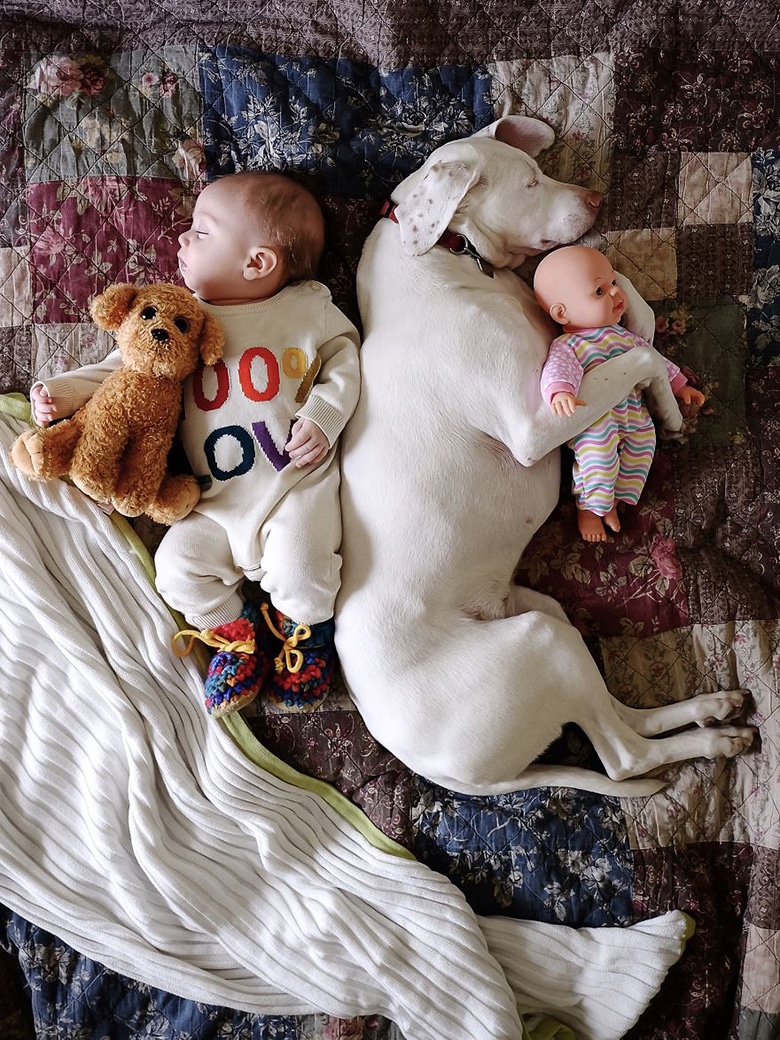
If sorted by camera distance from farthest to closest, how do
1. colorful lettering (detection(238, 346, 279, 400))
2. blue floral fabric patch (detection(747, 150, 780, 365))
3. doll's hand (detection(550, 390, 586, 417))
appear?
blue floral fabric patch (detection(747, 150, 780, 365))
colorful lettering (detection(238, 346, 279, 400))
doll's hand (detection(550, 390, 586, 417))

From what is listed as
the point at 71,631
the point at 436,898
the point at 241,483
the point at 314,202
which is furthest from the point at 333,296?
the point at 436,898

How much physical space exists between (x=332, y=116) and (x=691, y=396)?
89 cm

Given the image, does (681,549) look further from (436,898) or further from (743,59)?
(743,59)

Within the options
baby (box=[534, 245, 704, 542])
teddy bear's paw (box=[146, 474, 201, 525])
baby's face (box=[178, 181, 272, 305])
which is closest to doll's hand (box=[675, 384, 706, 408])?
baby (box=[534, 245, 704, 542])

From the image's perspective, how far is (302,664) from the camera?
5.56ft

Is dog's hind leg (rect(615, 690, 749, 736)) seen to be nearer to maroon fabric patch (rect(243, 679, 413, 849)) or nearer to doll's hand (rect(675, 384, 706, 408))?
maroon fabric patch (rect(243, 679, 413, 849))

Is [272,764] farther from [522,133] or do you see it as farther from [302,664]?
[522,133]

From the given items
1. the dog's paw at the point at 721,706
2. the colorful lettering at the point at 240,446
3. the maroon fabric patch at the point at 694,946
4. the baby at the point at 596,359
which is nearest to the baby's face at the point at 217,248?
the colorful lettering at the point at 240,446

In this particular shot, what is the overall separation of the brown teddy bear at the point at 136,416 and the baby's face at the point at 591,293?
64cm

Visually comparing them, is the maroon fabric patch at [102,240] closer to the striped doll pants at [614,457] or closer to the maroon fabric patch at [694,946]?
the striped doll pants at [614,457]

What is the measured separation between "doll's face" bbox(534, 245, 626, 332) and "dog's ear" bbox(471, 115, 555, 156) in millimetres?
247

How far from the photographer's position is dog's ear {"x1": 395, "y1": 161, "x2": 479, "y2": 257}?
1.61 metres

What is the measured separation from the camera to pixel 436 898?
163cm

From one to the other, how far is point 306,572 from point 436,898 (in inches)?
24.9
